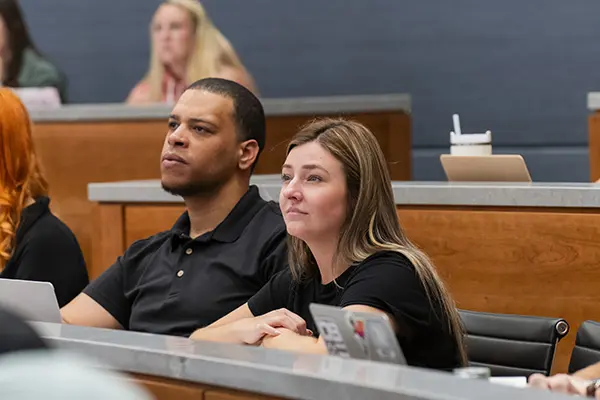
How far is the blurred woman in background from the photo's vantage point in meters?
7.01

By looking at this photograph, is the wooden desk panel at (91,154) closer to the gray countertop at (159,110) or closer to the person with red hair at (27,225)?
the gray countertop at (159,110)

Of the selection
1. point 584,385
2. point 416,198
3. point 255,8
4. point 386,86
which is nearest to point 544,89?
point 386,86

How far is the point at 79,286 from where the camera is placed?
138 inches

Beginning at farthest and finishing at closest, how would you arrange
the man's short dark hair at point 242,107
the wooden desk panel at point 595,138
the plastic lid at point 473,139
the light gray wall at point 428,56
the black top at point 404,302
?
the light gray wall at point 428,56
the wooden desk panel at point 595,138
the plastic lid at point 473,139
the man's short dark hair at point 242,107
the black top at point 404,302

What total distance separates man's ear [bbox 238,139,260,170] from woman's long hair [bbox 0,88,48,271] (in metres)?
0.76

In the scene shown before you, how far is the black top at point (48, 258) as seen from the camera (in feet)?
11.3

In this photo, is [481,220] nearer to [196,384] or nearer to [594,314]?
[594,314]

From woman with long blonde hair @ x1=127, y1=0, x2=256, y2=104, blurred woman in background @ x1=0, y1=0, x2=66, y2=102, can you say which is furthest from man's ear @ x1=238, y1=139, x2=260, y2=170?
blurred woman in background @ x1=0, y1=0, x2=66, y2=102

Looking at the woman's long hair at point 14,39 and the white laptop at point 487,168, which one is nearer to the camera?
the white laptop at point 487,168

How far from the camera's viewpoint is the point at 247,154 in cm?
326

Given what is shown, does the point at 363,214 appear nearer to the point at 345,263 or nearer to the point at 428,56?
the point at 345,263

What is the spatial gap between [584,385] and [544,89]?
189 inches

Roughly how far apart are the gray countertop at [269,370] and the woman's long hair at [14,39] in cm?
516

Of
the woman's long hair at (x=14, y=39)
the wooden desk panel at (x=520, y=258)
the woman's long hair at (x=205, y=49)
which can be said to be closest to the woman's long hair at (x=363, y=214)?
the wooden desk panel at (x=520, y=258)
